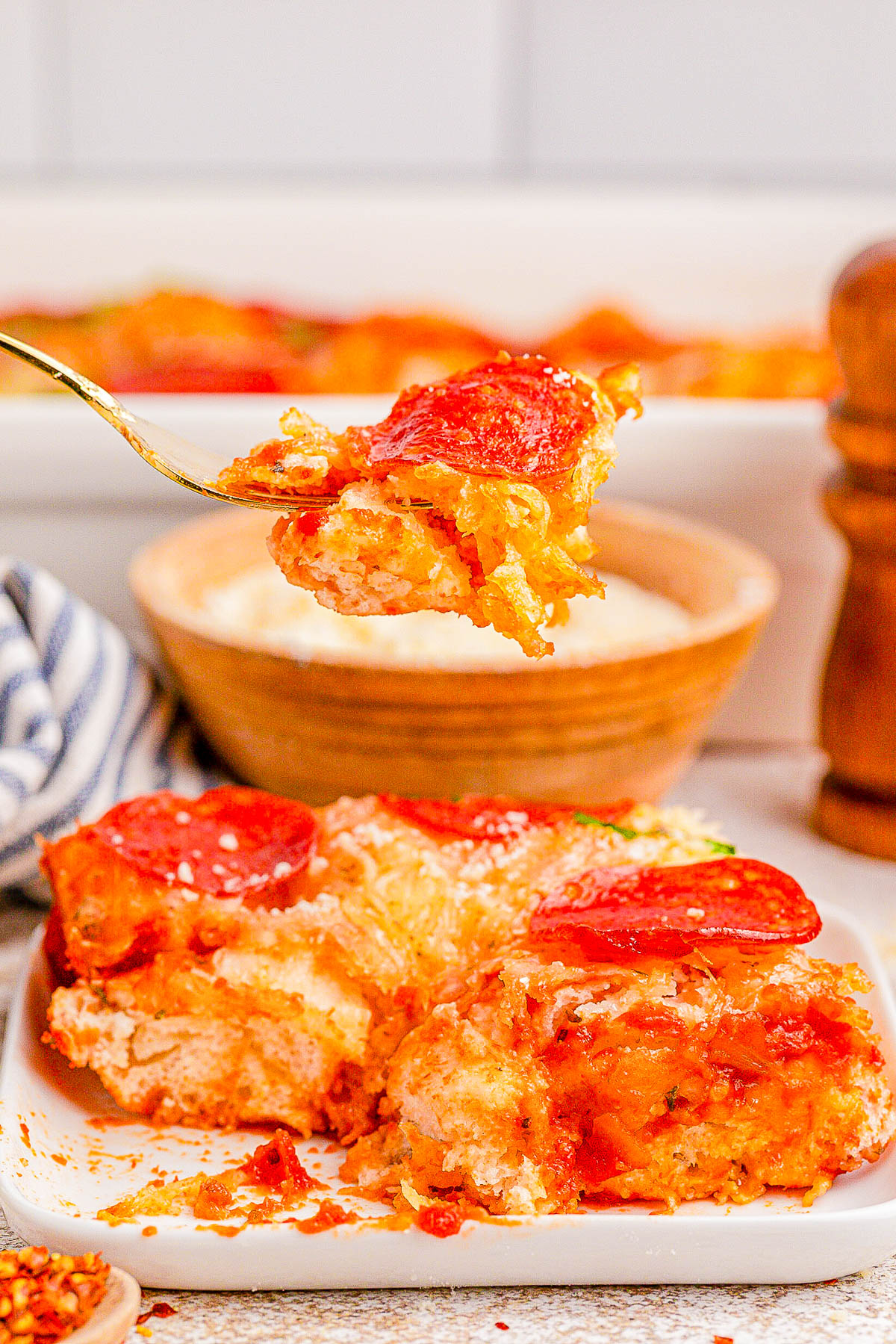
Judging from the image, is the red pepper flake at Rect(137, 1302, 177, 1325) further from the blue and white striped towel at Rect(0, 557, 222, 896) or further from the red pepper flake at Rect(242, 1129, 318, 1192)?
the blue and white striped towel at Rect(0, 557, 222, 896)

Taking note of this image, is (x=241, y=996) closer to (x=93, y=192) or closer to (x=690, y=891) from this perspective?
(x=690, y=891)

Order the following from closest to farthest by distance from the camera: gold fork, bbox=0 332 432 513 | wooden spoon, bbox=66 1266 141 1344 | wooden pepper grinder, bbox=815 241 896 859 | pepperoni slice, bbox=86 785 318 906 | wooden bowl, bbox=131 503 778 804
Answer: wooden spoon, bbox=66 1266 141 1344 → gold fork, bbox=0 332 432 513 → pepperoni slice, bbox=86 785 318 906 → wooden bowl, bbox=131 503 778 804 → wooden pepper grinder, bbox=815 241 896 859

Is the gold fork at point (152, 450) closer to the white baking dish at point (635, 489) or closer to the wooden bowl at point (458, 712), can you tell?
the wooden bowl at point (458, 712)

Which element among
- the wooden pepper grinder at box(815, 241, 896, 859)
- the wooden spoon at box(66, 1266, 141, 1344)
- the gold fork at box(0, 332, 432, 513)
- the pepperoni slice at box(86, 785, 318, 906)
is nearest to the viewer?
the wooden spoon at box(66, 1266, 141, 1344)

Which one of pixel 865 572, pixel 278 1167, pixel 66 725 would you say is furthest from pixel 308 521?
pixel 865 572

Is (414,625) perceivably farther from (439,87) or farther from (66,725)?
(439,87)

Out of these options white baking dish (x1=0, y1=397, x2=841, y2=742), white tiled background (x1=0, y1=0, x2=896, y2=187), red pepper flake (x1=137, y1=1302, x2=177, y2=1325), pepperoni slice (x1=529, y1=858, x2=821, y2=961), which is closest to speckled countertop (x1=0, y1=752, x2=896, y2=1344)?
red pepper flake (x1=137, y1=1302, x2=177, y2=1325)

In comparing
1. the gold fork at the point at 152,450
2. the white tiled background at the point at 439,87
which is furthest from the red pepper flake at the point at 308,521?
the white tiled background at the point at 439,87
